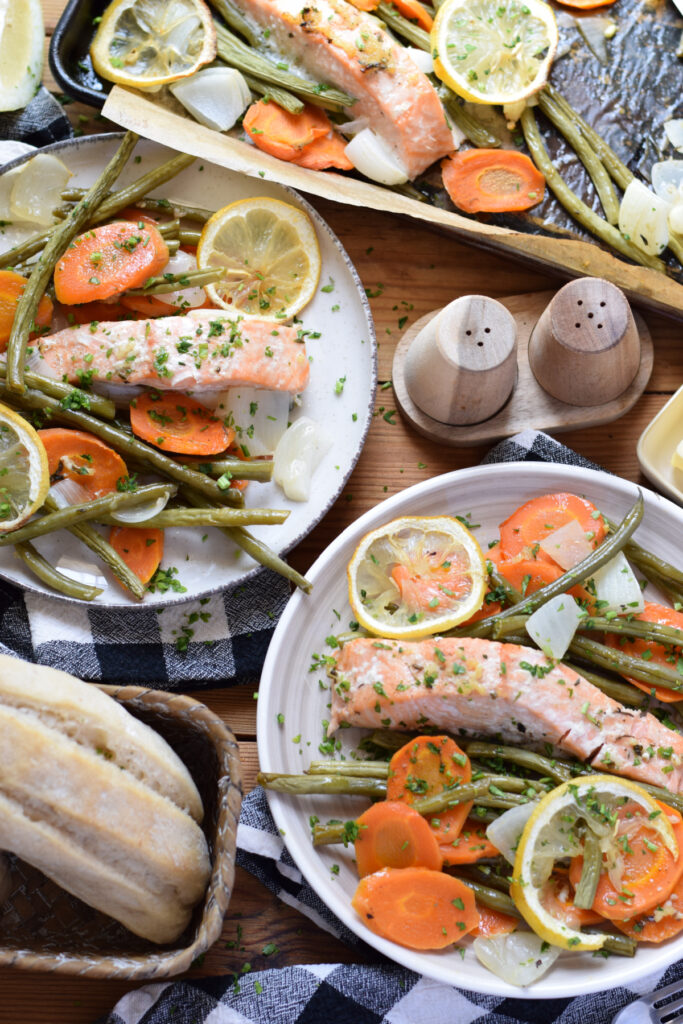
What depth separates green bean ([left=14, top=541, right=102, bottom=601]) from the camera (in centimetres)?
335

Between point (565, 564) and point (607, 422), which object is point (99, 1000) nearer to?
point (565, 564)

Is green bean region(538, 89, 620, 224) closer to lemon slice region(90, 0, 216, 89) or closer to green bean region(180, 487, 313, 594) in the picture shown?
lemon slice region(90, 0, 216, 89)

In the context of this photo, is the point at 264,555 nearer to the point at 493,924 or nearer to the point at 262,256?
the point at 262,256

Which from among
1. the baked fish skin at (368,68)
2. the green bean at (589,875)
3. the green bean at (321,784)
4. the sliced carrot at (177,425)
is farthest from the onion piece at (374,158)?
the green bean at (589,875)

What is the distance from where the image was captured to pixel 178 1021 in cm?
321

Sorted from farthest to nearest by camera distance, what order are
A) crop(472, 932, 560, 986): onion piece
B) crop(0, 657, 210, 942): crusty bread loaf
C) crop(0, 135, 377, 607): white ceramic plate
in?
crop(0, 135, 377, 607): white ceramic plate → crop(472, 932, 560, 986): onion piece → crop(0, 657, 210, 942): crusty bread loaf

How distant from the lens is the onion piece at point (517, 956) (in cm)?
300

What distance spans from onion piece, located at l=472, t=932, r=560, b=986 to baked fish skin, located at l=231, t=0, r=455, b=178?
2.91 m

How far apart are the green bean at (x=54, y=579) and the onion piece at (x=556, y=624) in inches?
63.9

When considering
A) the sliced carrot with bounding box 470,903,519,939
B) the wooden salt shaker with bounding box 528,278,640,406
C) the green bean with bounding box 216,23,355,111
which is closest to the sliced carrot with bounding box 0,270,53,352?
the green bean with bounding box 216,23,355,111

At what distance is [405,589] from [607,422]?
119cm

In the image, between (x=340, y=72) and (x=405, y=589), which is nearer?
(x=405, y=589)

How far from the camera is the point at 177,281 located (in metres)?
3.46

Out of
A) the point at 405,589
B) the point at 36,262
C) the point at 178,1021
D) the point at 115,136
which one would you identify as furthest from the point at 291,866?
the point at 115,136
